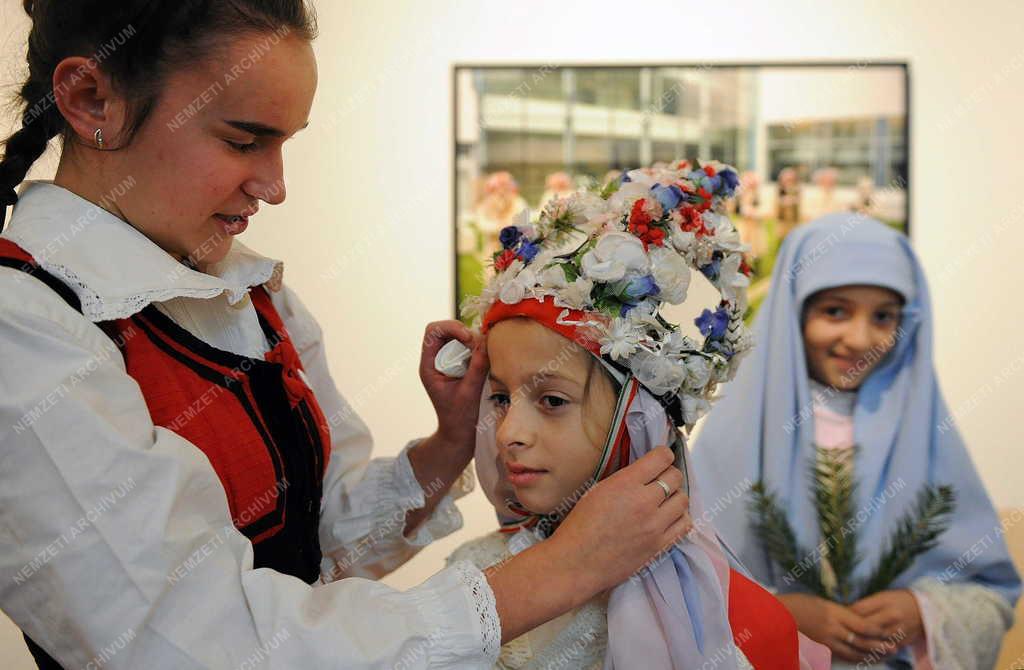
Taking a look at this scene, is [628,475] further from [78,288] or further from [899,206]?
[899,206]

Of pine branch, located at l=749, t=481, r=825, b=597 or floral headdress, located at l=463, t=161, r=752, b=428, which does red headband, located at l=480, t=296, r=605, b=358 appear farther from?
pine branch, located at l=749, t=481, r=825, b=597

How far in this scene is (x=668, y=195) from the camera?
1440 millimetres

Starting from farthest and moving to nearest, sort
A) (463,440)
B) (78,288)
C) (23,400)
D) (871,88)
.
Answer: (871,88)
(463,440)
(78,288)
(23,400)

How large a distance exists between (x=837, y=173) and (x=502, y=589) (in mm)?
2678

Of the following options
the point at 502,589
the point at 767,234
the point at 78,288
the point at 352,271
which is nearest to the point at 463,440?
the point at 502,589

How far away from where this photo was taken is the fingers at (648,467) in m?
1.28

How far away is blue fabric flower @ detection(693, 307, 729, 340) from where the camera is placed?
146 centimetres

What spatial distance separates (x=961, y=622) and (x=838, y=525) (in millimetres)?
323

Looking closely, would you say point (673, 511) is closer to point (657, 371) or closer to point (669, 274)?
point (657, 371)

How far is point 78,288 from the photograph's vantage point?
1130 millimetres

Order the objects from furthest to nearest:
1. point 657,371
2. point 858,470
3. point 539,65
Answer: point 539,65 < point 858,470 < point 657,371

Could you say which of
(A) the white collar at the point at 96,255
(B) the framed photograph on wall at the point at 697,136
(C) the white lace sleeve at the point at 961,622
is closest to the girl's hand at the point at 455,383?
(A) the white collar at the point at 96,255

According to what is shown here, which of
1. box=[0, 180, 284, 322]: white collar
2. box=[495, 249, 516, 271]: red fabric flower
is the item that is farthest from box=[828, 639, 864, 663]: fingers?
box=[0, 180, 284, 322]: white collar

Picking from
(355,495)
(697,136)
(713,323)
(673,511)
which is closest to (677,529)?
(673,511)
